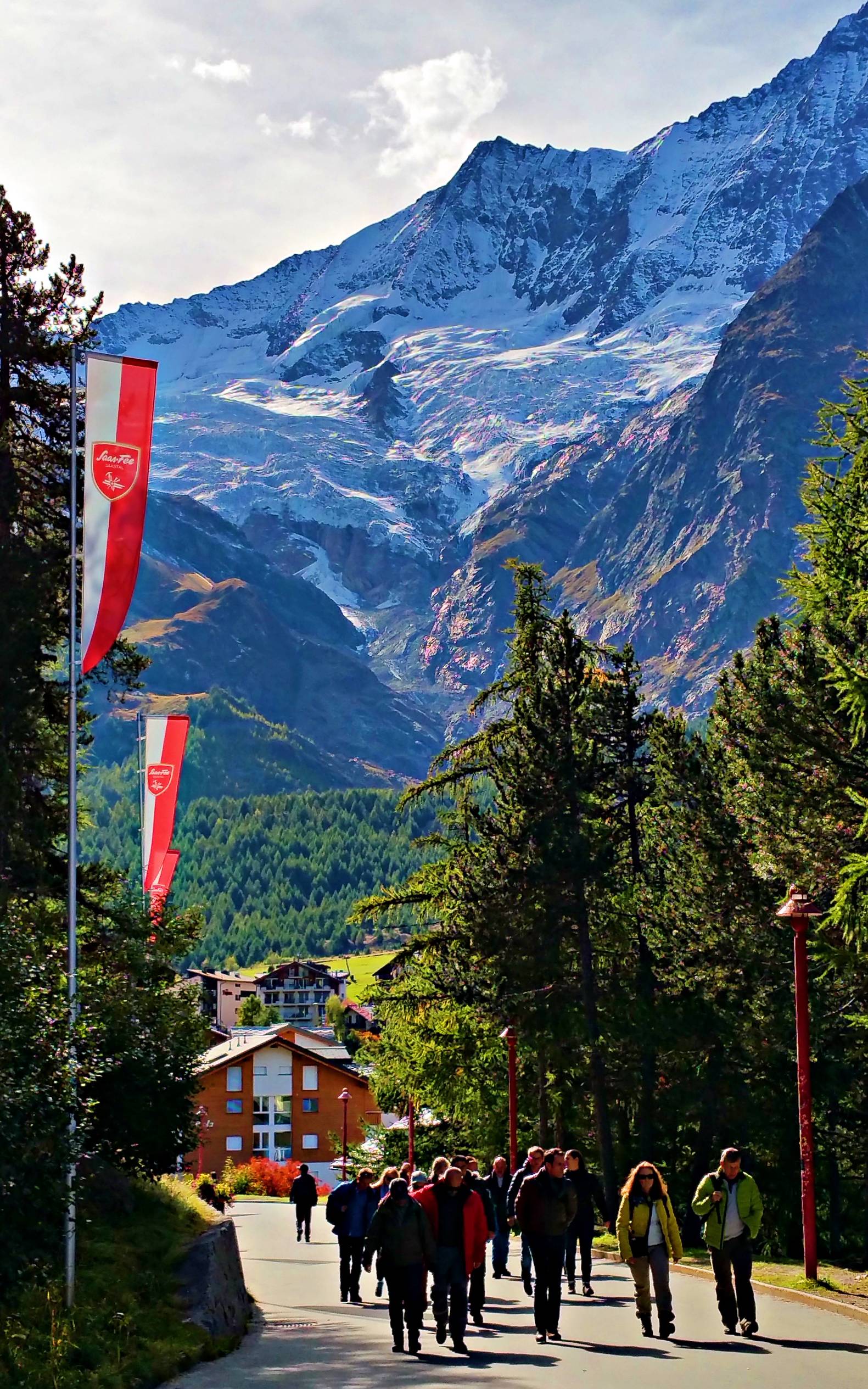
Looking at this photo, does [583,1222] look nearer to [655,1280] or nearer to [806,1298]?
[806,1298]

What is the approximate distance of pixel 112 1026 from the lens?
23156 mm

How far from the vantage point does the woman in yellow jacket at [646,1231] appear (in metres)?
18.3

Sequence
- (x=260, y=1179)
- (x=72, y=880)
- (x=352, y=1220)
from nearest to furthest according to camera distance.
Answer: (x=72, y=880), (x=352, y=1220), (x=260, y=1179)

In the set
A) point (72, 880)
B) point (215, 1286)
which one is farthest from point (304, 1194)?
point (72, 880)

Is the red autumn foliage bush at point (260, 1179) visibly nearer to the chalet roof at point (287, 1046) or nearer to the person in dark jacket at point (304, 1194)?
the chalet roof at point (287, 1046)

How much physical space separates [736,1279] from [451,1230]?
3.11 meters

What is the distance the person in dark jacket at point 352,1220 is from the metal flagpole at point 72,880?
5.96 metres

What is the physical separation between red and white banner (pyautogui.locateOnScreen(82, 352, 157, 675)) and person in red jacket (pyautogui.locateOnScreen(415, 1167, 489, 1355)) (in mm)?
8073

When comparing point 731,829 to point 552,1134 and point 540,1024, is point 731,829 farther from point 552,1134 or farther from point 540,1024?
point 552,1134

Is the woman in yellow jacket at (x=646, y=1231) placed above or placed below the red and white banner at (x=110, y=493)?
below

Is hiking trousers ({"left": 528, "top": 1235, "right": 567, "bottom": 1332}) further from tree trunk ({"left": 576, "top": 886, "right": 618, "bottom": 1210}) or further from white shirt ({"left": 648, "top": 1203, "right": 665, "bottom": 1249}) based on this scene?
tree trunk ({"left": 576, "top": 886, "right": 618, "bottom": 1210})

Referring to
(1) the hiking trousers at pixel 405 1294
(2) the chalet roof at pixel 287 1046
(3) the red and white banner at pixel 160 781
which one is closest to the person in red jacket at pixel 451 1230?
(1) the hiking trousers at pixel 405 1294

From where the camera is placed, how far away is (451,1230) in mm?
19062

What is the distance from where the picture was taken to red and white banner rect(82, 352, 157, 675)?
22500 millimetres
